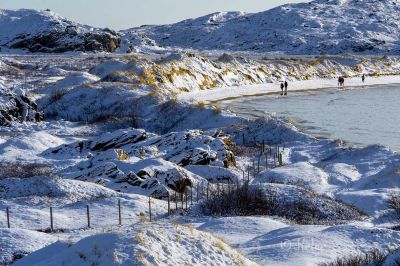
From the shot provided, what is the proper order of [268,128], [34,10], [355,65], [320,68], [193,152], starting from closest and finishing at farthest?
1. [193,152]
2. [268,128]
3. [320,68]
4. [355,65]
5. [34,10]

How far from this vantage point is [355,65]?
97.6 meters

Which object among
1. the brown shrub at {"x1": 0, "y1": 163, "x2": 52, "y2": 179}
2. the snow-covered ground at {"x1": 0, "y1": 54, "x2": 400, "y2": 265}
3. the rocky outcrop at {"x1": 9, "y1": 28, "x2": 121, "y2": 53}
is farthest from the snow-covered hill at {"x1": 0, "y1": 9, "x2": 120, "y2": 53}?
the brown shrub at {"x1": 0, "y1": 163, "x2": 52, "y2": 179}

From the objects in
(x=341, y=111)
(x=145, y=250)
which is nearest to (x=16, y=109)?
(x=341, y=111)

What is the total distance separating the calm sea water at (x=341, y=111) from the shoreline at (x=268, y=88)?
2009 millimetres

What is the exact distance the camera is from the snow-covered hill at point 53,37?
12750 cm

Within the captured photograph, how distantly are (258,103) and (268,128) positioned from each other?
2013 centimetres

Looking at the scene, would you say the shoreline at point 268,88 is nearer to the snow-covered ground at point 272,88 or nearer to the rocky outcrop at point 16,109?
the snow-covered ground at point 272,88

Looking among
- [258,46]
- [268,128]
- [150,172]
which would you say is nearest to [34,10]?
[258,46]

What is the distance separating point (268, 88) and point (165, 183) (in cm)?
4823

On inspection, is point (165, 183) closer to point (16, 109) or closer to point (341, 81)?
point (16, 109)

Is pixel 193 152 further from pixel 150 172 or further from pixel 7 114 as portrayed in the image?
pixel 7 114

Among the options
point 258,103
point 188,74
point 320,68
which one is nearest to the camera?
point 258,103

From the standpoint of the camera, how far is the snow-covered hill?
128 meters

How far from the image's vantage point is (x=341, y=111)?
5150cm
